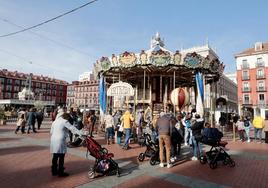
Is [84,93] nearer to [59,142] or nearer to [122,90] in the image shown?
[122,90]

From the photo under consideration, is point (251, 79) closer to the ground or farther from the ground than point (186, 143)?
farther from the ground

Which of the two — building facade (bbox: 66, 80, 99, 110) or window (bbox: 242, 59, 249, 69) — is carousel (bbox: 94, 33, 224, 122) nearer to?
window (bbox: 242, 59, 249, 69)

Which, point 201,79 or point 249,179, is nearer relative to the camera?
point 249,179

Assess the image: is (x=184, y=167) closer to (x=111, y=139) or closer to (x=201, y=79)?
(x=111, y=139)

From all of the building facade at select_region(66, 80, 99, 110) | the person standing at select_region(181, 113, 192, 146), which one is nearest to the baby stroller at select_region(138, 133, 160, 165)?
the person standing at select_region(181, 113, 192, 146)

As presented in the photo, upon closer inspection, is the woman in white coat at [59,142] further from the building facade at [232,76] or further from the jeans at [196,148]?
the building facade at [232,76]

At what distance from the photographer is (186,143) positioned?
11.5 m

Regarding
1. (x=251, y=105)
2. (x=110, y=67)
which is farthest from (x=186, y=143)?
(x=251, y=105)

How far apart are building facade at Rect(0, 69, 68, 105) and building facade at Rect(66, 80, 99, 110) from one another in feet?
14.5

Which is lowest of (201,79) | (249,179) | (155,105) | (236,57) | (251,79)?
(249,179)

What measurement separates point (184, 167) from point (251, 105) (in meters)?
45.1

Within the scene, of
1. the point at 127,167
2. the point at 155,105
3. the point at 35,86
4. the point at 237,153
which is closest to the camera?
the point at 127,167

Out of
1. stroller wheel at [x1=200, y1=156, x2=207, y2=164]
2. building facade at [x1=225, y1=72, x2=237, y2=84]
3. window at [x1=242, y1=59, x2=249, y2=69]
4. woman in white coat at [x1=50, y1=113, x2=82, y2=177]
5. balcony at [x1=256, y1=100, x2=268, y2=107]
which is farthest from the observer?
building facade at [x1=225, y1=72, x2=237, y2=84]

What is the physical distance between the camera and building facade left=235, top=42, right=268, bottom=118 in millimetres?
45987
